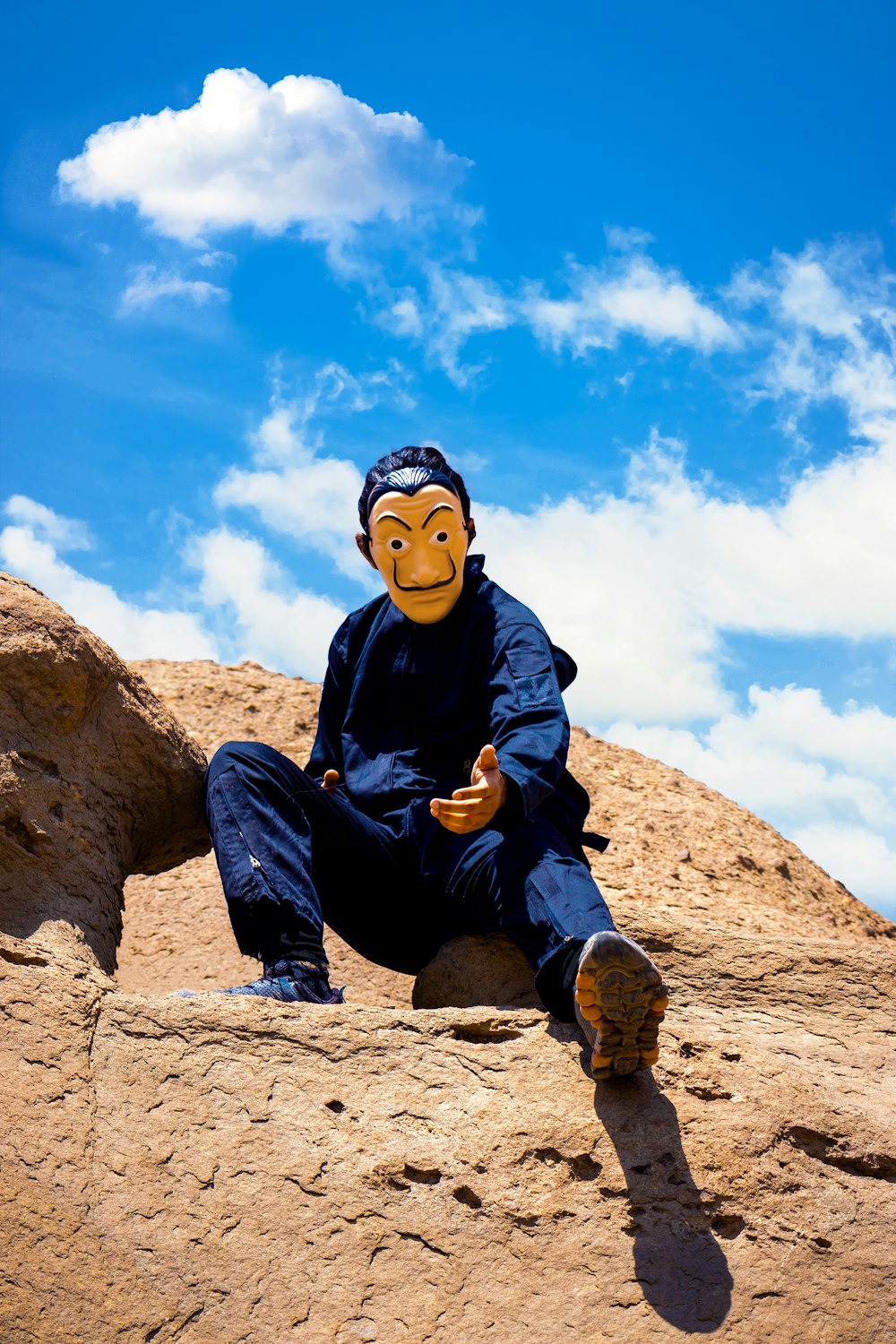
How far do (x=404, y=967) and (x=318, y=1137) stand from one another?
3.45ft

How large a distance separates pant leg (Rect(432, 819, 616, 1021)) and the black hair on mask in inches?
36.6

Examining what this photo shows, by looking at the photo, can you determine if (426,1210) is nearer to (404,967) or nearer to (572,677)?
(404,967)

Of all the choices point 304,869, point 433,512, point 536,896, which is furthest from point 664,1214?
point 433,512

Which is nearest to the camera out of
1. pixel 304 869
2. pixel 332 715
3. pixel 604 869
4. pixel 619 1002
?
pixel 619 1002

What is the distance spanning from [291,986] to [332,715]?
0.97m

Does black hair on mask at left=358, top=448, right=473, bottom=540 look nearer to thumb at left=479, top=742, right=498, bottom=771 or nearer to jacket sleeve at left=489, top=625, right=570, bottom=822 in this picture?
jacket sleeve at left=489, top=625, right=570, bottom=822

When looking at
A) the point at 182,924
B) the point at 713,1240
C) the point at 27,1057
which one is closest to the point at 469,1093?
the point at 713,1240

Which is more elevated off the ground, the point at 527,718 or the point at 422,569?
the point at 422,569

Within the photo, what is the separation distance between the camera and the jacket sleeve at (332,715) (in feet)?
12.5

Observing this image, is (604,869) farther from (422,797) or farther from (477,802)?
(477,802)

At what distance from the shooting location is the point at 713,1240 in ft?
8.65

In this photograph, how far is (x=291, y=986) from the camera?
121 inches

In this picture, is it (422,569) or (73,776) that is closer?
(73,776)

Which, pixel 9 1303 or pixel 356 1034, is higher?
pixel 356 1034
